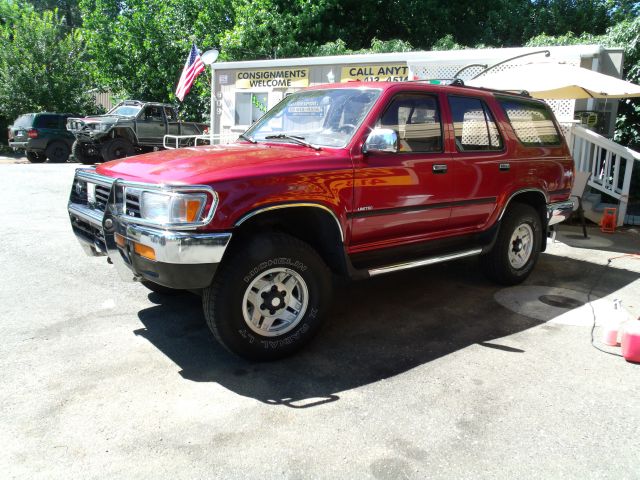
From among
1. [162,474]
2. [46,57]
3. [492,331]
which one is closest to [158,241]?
[162,474]

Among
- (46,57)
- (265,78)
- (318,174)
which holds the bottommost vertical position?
(318,174)

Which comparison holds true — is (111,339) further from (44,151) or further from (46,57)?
(46,57)

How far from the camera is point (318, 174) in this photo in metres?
3.79

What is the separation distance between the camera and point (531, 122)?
5.70m

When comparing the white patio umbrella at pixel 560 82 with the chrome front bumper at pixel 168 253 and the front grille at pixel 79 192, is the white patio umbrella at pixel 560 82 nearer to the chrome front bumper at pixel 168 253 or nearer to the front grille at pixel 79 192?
the chrome front bumper at pixel 168 253

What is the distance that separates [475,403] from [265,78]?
38.3 feet

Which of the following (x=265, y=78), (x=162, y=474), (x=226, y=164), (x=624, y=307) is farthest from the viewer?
(x=265, y=78)

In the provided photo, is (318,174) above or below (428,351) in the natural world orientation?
above

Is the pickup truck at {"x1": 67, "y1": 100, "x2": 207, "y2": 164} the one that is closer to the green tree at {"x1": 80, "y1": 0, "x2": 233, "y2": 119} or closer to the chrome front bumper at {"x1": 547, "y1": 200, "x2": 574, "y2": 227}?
the green tree at {"x1": 80, "y1": 0, "x2": 233, "y2": 119}

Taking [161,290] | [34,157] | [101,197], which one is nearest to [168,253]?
[101,197]

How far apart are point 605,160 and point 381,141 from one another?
7.17m

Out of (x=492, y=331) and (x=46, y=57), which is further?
(x=46, y=57)

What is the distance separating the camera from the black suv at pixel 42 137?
18.4 m

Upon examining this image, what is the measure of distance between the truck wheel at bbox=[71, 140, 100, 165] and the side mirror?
14966 millimetres
